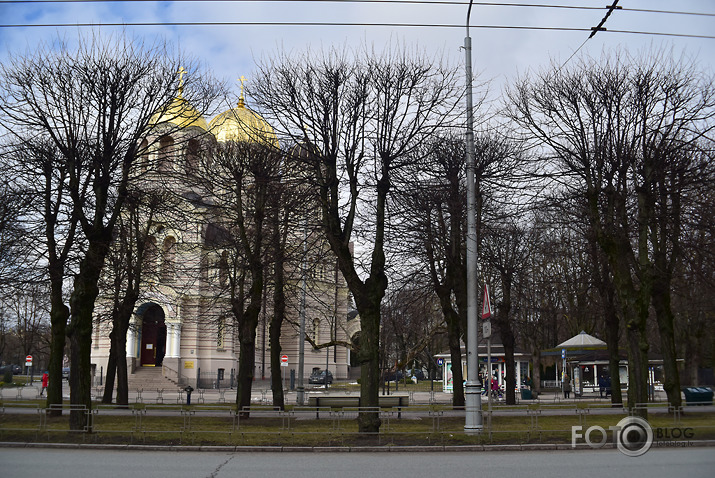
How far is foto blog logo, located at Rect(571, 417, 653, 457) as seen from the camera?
16.2m

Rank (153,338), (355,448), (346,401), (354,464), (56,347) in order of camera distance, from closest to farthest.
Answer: (354,464) < (355,448) < (56,347) < (346,401) < (153,338)

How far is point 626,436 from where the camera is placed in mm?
17672

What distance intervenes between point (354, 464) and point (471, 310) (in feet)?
19.9

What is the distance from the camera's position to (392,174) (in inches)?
790

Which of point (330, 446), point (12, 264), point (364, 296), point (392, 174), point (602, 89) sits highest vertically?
point (602, 89)

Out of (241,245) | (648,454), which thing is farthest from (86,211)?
(648,454)

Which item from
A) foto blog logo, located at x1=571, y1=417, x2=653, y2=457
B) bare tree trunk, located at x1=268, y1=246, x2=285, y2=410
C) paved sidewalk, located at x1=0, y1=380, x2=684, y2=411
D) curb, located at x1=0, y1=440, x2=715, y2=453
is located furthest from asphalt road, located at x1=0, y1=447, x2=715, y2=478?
paved sidewalk, located at x1=0, y1=380, x2=684, y2=411

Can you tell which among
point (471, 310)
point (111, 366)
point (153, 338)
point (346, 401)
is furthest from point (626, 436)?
point (153, 338)

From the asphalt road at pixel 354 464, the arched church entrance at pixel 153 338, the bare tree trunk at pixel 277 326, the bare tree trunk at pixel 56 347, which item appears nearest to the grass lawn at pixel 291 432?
the asphalt road at pixel 354 464

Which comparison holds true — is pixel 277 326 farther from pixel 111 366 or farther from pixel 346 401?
pixel 111 366

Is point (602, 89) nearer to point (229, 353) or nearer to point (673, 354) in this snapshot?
point (673, 354)

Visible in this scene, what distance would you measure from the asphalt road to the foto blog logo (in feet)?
2.28

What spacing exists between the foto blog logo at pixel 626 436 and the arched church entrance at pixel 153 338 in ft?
156

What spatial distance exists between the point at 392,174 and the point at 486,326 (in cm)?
589
